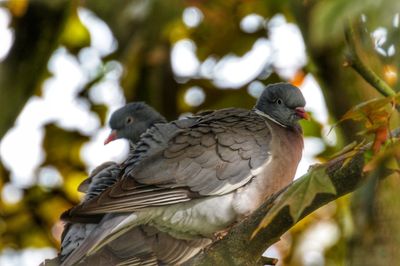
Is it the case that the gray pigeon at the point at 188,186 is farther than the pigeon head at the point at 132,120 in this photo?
No

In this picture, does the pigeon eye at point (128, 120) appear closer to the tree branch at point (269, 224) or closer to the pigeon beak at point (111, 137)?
the pigeon beak at point (111, 137)

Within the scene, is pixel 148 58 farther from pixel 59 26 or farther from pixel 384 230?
pixel 384 230

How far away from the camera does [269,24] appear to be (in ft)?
21.5

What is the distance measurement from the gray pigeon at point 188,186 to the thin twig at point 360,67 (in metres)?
0.91

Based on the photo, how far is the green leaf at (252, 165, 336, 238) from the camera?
2531 mm

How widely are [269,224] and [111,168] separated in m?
1.73

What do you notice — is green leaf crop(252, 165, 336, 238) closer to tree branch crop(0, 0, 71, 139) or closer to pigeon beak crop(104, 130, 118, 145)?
tree branch crop(0, 0, 71, 139)

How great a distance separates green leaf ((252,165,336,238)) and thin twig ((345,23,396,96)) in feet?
2.96

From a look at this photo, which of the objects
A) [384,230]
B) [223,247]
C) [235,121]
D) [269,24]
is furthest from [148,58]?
[384,230]

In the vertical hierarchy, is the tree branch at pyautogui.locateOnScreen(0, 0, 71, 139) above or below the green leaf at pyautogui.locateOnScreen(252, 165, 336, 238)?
above

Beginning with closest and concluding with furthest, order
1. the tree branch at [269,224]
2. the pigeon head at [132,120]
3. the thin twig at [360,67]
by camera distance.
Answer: the tree branch at [269,224], the thin twig at [360,67], the pigeon head at [132,120]

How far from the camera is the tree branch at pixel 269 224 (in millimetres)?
2912

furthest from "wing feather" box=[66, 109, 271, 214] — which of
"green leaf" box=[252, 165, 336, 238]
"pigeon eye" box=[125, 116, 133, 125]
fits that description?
"green leaf" box=[252, 165, 336, 238]

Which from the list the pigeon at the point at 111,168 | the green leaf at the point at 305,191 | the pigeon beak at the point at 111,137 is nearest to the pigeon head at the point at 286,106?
the pigeon at the point at 111,168
